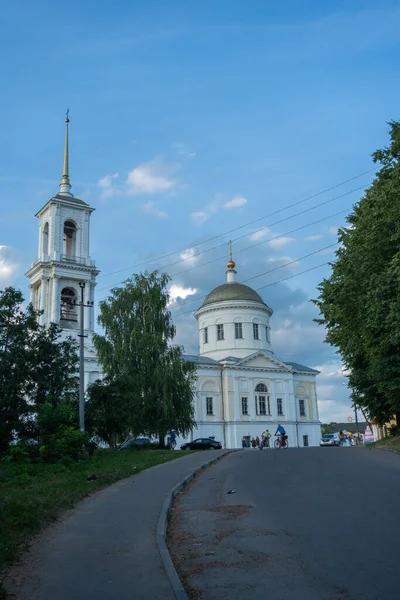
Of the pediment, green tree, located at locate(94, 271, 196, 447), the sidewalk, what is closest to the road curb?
the sidewalk

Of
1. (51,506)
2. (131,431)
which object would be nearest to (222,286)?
(131,431)

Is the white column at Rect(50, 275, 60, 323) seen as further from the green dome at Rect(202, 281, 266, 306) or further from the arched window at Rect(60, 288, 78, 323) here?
the green dome at Rect(202, 281, 266, 306)

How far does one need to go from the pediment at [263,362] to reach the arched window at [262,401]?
2.27 meters

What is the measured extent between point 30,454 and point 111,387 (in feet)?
29.8

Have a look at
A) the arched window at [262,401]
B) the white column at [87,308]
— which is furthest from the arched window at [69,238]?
the arched window at [262,401]

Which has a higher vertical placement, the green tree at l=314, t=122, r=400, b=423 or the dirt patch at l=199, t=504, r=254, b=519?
the green tree at l=314, t=122, r=400, b=423

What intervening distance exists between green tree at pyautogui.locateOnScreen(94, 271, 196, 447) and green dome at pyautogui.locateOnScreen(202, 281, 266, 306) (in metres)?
30.1

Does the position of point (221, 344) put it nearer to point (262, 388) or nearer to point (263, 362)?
point (263, 362)

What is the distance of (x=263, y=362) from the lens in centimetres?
6738

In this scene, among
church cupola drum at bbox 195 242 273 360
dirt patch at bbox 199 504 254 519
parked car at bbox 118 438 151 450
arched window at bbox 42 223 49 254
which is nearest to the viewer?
dirt patch at bbox 199 504 254 519

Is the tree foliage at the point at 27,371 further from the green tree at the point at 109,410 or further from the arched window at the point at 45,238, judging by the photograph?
the arched window at the point at 45,238

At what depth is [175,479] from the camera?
16656 mm

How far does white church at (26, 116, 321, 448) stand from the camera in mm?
51438

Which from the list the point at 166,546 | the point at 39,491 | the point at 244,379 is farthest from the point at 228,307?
the point at 166,546
